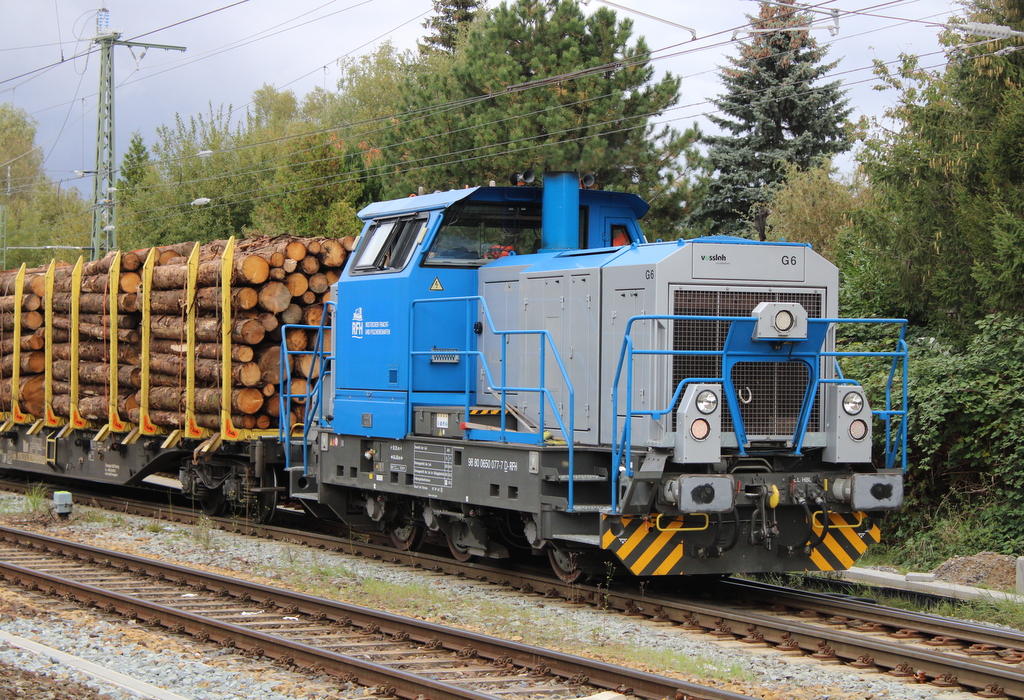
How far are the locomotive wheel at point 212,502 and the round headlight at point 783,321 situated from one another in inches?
319

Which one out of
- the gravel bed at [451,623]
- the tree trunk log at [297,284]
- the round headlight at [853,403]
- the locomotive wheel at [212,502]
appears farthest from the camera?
the locomotive wheel at [212,502]

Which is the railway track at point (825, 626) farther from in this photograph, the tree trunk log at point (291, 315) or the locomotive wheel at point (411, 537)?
the tree trunk log at point (291, 315)

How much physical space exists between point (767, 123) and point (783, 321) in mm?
22875

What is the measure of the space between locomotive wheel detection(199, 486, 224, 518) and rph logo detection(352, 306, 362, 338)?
13.4 ft

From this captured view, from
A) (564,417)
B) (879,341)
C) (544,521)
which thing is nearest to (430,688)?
(544,521)

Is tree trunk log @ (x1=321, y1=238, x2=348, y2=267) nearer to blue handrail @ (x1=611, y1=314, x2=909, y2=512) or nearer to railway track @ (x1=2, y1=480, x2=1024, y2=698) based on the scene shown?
railway track @ (x1=2, y1=480, x2=1024, y2=698)

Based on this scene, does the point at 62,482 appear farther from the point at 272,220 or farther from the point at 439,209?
the point at 272,220

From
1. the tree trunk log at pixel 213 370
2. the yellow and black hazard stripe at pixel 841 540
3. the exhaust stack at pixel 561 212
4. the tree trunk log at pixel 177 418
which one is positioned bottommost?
the yellow and black hazard stripe at pixel 841 540

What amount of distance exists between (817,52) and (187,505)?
2211 centimetres

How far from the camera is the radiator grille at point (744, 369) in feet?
26.1

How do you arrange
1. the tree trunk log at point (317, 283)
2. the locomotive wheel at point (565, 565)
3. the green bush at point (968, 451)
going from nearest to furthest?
the locomotive wheel at point (565, 565) < the green bush at point (968, 451) < the tree trunk log at point (317, 283)

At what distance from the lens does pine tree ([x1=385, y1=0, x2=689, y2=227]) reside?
2041 centimetres

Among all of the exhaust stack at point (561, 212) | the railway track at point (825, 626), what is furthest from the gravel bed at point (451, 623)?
the exhaust stack at point (561, 212)

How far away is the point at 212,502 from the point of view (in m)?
13.6
